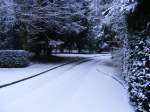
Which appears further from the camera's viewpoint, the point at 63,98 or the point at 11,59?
the point at 11,59

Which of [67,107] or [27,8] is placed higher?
[27,8]

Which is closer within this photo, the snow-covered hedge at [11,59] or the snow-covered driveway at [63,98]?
the snow-covered driveway at [63,98]

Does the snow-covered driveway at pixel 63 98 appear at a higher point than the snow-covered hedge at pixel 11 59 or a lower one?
lower

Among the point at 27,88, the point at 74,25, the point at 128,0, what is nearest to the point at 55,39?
the point at 74,25

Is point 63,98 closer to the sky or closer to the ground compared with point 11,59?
closer to the ground

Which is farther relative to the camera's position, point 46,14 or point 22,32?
point 22,32

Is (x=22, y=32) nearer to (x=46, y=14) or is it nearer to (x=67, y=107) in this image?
(x=46, y=14)

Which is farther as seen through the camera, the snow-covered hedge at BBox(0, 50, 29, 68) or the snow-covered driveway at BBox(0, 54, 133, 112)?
the snow-covered hedge at BBox(0, 50, 29, 68)

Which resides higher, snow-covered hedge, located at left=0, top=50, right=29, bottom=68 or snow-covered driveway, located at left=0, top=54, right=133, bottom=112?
snow-covered hedge, located at left=0, top=50, right=29, bottom=68

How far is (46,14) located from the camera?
21047mm

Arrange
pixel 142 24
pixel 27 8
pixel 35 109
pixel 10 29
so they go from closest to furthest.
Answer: pixel 35 109, pixel 142 24, pixel 27 8, pixel 10 29

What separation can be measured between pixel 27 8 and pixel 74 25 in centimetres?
467

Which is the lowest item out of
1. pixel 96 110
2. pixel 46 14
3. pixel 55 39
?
pixel 96 110

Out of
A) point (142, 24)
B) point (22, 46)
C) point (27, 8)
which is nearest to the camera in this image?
point (142, 24)
